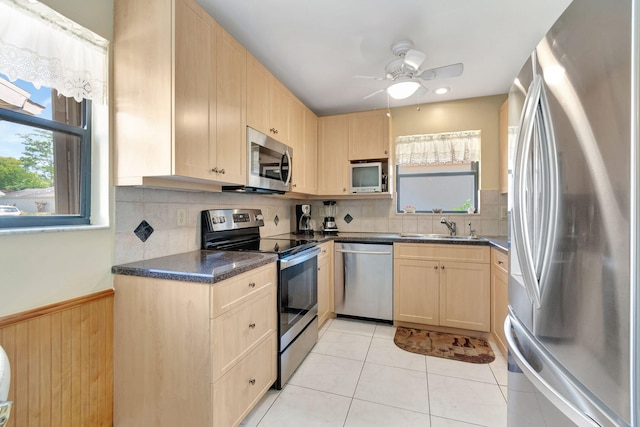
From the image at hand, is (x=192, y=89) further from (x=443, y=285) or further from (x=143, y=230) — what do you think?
(x=443, y=285)

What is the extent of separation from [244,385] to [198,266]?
2.34 ft

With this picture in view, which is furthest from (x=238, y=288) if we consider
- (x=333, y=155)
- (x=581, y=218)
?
(x=333, y=155)

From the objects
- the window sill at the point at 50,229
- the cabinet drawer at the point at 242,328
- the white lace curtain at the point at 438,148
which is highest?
the white lace curtain at the point at 438,148

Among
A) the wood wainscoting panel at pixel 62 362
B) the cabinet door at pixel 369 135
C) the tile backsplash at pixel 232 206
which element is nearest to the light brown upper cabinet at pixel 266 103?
the tile backsplash at pixel 232 206

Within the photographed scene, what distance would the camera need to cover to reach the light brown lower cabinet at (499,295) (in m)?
2.27

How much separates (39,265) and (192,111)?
3.35 feet

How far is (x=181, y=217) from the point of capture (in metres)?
1.98

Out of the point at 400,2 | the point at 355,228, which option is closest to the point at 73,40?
the point at 400,2

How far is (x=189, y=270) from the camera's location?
4.64 feet

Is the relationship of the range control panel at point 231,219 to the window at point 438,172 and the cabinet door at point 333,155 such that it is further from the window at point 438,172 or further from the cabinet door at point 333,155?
the window at point 438,172

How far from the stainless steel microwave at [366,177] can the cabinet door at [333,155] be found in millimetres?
90

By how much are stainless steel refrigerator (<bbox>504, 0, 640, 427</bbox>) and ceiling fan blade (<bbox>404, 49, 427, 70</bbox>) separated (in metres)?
1.02

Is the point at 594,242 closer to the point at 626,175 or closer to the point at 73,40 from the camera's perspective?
the point at 626,175

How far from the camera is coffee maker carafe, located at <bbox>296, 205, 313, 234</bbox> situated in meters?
3.52
